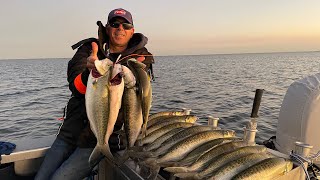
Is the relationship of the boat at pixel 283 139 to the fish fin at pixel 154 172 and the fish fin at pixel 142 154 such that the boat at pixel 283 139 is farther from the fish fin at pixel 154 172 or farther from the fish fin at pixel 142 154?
the fish fin at pixel 154 172

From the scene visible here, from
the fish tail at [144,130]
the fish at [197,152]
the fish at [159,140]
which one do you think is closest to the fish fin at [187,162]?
the fish at [197,152]

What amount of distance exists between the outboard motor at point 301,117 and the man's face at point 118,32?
10.8 feet

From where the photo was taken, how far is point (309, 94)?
5.14 meters

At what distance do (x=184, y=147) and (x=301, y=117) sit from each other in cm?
291

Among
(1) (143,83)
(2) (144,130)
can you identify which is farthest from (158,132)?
(1) (143,83)

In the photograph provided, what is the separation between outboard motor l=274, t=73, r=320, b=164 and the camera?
4984 mm

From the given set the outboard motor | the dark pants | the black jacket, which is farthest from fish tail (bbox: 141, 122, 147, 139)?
the outboard motor

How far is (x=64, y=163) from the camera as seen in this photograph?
166 inches

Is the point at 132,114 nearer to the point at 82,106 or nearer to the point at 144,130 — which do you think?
the point at 144,130

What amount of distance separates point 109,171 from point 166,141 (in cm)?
142

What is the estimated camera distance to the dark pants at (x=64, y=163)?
4152 millimetres

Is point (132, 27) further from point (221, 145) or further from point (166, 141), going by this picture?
point (221, 145)

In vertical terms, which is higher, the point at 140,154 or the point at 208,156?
the point at 208,156

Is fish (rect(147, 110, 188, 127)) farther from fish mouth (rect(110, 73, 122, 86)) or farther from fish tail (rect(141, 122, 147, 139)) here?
fish mouth (rect(110, 73, 122, 86))
